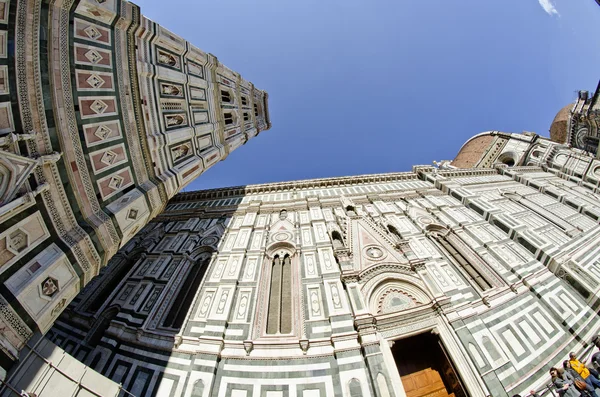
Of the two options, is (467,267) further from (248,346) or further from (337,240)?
(248,346)

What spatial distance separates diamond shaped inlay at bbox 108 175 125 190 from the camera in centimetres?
782

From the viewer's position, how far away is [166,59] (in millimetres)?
11094

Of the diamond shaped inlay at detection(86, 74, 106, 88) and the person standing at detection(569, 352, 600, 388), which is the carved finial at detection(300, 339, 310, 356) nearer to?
Answer: the person standing at detection(569, 352, 600, 388)

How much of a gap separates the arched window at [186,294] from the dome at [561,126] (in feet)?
126

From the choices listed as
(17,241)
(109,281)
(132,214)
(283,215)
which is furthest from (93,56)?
(283,215)

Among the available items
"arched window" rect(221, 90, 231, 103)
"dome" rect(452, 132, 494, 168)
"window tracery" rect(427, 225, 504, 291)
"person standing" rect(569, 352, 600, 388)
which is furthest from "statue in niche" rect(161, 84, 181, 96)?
→ "dome" rect(452, 132, 494, 168)

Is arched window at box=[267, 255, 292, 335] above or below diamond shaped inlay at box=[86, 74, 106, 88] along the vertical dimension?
below

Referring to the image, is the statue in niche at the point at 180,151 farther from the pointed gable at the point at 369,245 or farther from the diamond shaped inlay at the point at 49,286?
the pointed gable at the point at 369,245

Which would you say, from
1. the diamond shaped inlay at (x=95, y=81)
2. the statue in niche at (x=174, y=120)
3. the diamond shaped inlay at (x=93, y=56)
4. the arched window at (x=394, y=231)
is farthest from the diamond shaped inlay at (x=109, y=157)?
the arched window at (x=394, y=231)

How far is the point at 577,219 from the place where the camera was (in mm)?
15070

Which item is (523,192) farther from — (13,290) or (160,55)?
(13,290)

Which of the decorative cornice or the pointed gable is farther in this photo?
the decorative cornice

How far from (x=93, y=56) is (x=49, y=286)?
6407mm

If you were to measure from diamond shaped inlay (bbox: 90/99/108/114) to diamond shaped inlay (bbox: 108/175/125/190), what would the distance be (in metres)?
1.94
